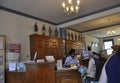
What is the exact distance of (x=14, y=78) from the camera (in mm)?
5168

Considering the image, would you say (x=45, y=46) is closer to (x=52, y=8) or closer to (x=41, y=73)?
(x=52, y=8)

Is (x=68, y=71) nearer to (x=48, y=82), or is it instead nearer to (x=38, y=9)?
(x=48, y=82)

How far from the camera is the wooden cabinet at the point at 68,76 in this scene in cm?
431

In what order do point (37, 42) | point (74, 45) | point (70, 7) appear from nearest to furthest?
point (70, 7) → point (37, 42) → point (74, 45)

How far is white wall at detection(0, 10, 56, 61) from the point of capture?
5.91m

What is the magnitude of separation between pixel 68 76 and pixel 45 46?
9.75 feet

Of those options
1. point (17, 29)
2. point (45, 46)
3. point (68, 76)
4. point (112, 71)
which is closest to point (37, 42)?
point (45, 46)

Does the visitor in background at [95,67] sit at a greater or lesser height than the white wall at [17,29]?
lesser

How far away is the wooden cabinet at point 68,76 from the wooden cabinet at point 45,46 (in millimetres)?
2426

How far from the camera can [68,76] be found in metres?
4.37

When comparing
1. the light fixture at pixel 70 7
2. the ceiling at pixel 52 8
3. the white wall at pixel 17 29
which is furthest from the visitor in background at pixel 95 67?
the white wall at pixel 17 29

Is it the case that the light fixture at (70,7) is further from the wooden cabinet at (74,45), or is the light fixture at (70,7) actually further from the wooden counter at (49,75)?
the wooden cabinet at (74,45)

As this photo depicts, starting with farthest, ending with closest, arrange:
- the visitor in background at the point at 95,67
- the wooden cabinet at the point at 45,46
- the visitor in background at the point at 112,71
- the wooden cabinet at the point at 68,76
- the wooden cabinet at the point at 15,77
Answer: the wooden cabinet at the point at 45,46
the wooden cabinet at the point at 15,77
the wooden cabinet at the point at 68,76
the visitor in background at the point at 95,67
the visitor in background at the point at 112,71

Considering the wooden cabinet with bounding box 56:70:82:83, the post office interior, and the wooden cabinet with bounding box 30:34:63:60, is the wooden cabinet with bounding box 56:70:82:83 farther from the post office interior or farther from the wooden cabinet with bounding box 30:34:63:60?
the wooden cabinet with bounding box 30:34:63:60
